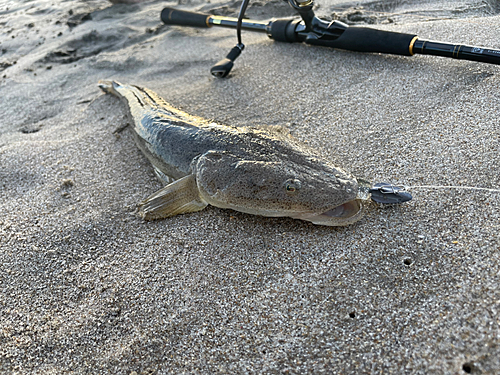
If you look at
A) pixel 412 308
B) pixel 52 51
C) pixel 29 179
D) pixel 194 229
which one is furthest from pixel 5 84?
pixel 412 308

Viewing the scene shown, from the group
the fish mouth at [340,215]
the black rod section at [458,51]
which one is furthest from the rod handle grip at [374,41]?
the fish mouth at [340,215]

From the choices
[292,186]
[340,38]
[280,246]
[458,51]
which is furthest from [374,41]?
[280,246]

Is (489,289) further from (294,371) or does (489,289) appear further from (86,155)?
(86,155)

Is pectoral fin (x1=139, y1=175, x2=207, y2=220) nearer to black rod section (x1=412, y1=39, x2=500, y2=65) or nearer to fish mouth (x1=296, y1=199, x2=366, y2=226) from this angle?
fish mouth (x1=296, y1=199, x2=366, y2=226)

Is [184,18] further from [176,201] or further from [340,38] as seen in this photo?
[176,201]

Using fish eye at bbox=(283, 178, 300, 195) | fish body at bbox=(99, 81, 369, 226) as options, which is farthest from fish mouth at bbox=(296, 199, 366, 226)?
fish eye at bbox=(283, 178, 300, 195)
